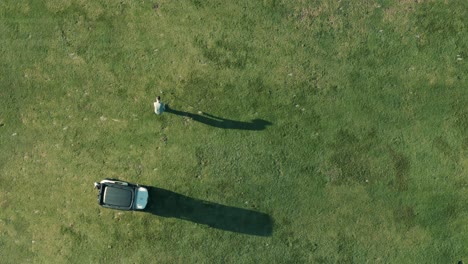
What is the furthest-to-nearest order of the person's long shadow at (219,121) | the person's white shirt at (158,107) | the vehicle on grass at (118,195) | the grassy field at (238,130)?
the person's long shadow at (219,121) < the grassy field at (238,130) < the person's white shirt at (158,107) < the vehicle on grass at (118,195)

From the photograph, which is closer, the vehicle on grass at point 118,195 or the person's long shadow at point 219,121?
the vehicle on grass at point 118,195

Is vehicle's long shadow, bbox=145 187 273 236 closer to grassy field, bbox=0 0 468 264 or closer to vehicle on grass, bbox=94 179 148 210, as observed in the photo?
grassy field, bbox=0 0 468 264

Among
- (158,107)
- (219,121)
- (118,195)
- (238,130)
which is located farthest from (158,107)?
(118,195)

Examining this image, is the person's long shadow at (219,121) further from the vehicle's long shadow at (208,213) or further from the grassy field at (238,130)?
the vehicle's long shadow at (208,213)

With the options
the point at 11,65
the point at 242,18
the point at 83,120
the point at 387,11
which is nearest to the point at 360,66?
the point at 387,11

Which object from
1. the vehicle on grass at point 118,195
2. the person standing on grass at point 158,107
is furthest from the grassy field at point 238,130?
the vehicle on grass at point 118,195

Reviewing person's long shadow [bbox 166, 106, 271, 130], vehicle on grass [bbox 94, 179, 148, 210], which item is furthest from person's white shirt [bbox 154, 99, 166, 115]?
vehicle on grass [bbox 94, 179, 148, 210]
